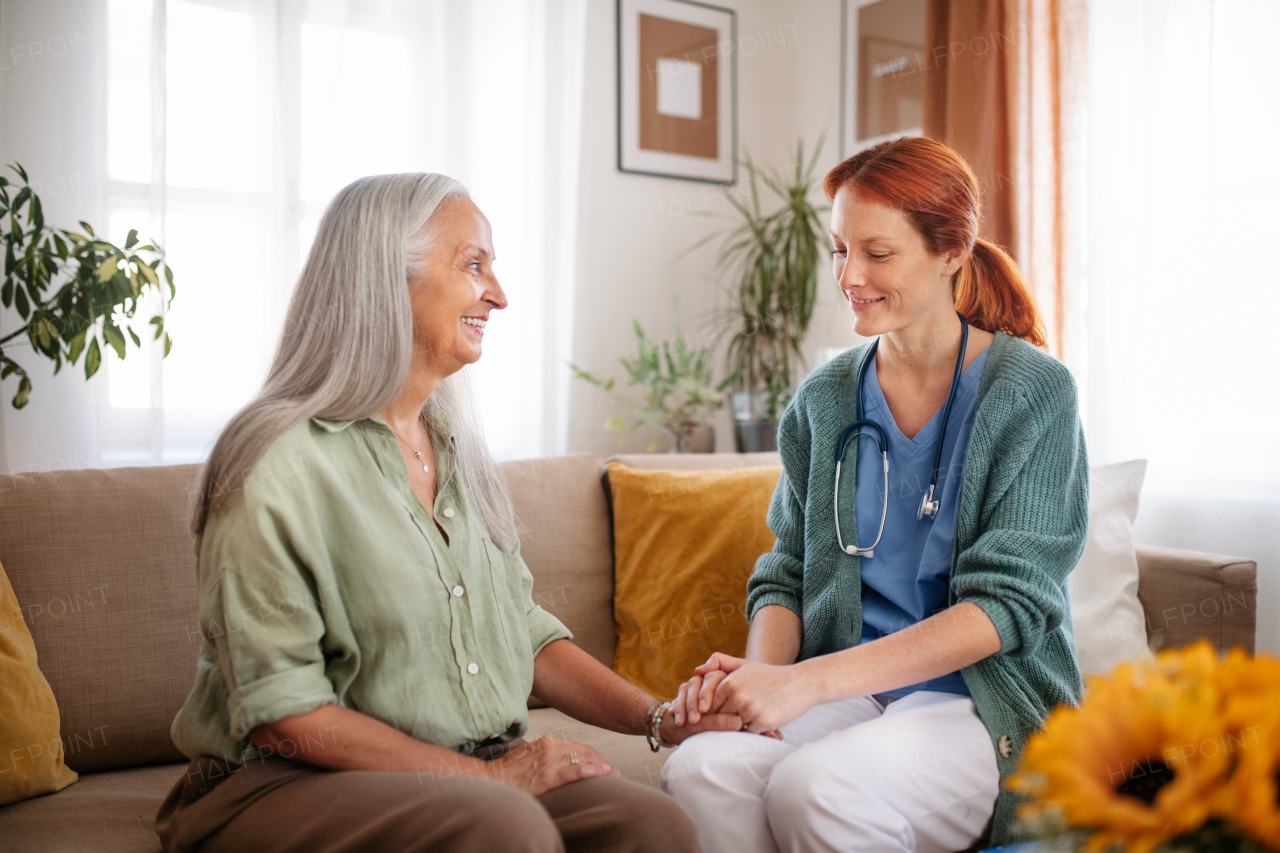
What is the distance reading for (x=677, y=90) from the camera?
361cm

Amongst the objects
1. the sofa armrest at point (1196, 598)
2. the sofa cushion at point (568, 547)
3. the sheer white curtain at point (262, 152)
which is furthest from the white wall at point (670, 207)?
the sofa armrest at point (1196, 598)

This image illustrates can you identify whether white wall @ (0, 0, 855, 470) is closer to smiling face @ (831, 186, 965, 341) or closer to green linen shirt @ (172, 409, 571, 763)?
smiling face @ (831, 186, 965, 341)

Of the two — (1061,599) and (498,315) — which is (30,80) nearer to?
(498,315)

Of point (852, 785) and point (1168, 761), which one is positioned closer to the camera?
point (1168, 761)

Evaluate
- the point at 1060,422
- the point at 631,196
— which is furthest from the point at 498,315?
the point at 1060,422

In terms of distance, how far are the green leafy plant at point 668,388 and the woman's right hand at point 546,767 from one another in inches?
81.1

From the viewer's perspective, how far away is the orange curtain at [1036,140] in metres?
2.64

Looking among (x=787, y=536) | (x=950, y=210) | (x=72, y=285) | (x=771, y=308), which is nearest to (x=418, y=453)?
(x=787, y=536)

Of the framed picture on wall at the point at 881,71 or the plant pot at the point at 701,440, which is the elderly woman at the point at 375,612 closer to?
the plant pot at the point at 701,440

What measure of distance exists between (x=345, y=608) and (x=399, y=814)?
0.26m

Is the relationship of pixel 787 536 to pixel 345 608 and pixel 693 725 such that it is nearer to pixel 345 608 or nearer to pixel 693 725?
pixel 693 725

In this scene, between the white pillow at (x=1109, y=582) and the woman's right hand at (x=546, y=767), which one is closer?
the woman's right hand at (x=546, y=767)

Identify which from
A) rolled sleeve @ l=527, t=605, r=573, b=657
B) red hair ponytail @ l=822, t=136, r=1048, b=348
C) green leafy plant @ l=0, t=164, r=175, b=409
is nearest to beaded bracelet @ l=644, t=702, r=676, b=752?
rolled sleeve @ l=527, t=605, r=573, b=657

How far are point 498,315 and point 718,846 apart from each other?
217cm
